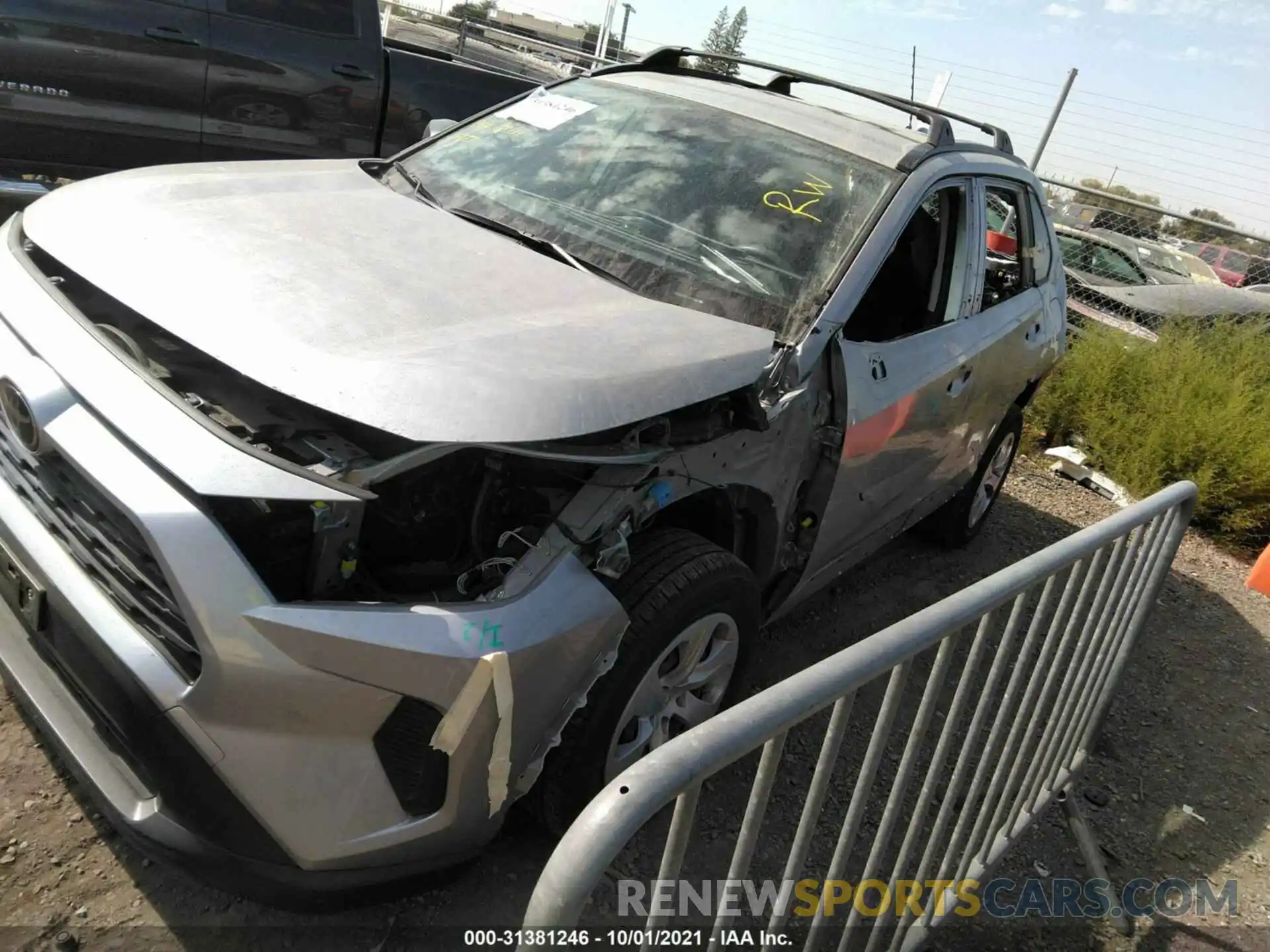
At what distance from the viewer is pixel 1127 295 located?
362 inches

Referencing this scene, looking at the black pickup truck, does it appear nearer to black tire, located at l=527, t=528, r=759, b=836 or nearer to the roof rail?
the roof rail

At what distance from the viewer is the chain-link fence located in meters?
8.87

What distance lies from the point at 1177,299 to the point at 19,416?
32.1 feet

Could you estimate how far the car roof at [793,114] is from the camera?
334cm

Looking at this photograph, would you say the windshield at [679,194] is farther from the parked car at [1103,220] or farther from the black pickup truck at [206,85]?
the parked car at [1103,220]

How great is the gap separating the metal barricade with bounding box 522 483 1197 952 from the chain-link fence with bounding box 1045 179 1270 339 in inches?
251

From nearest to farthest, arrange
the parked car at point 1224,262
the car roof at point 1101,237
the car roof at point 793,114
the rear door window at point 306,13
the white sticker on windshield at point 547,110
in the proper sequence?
the car roof at point 793,114 < the white sticker on windshield at point 547,110 < the rear door window at point 306,13 < the car roof at point 1101,237 < the parked car at point 1224,262

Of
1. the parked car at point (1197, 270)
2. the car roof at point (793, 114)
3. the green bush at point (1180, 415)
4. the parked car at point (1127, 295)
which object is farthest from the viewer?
the parked car at point (1197, 270)

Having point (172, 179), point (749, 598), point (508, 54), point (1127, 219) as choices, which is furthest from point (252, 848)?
point (508, 54)

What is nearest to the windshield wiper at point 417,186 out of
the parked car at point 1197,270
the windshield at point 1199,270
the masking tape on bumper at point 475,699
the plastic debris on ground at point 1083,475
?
the masking tape on bumper at point 475,699

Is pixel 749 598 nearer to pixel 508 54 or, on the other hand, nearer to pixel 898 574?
pixel 898 574

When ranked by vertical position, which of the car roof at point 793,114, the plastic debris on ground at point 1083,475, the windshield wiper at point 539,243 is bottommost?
the plastic debris on ground at point 1083,475

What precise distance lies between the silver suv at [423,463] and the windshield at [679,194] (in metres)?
0.02

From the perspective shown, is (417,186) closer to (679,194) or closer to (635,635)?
(679,194)
